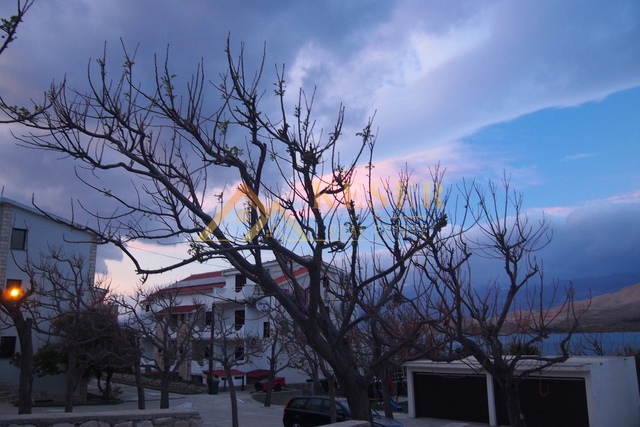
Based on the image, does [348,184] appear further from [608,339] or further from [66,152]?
[608,339]

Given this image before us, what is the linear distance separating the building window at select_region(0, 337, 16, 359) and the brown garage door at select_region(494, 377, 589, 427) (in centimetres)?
2476

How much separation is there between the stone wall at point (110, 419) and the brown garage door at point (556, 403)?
1418 cm

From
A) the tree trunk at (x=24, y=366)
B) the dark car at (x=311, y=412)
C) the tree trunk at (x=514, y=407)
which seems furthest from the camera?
the dark car at (x=311, y=412)

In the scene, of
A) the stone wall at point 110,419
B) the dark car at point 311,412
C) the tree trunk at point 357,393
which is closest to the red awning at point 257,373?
the dark car at point 311,412

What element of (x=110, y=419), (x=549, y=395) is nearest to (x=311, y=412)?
(x=549, y=395)

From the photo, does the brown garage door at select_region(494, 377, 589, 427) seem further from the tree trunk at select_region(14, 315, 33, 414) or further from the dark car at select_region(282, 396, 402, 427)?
the tree trunk at select_region(14, 315, 33, 414)

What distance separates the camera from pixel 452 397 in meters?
22.0

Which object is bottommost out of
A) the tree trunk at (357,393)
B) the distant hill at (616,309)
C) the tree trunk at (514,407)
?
the tree trunk at (514,407)

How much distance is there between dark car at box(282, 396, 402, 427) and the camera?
51.8 feet

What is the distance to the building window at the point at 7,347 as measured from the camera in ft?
81.1

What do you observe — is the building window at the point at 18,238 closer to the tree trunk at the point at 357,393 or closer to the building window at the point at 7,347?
the building window at the point at 7,347

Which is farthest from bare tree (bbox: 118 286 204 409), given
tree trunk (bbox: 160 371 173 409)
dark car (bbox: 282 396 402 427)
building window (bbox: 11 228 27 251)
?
building window (bbox: 11 228 27 251)

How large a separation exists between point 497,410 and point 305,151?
18939mm

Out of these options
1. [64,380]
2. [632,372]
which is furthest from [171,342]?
[632,372]
